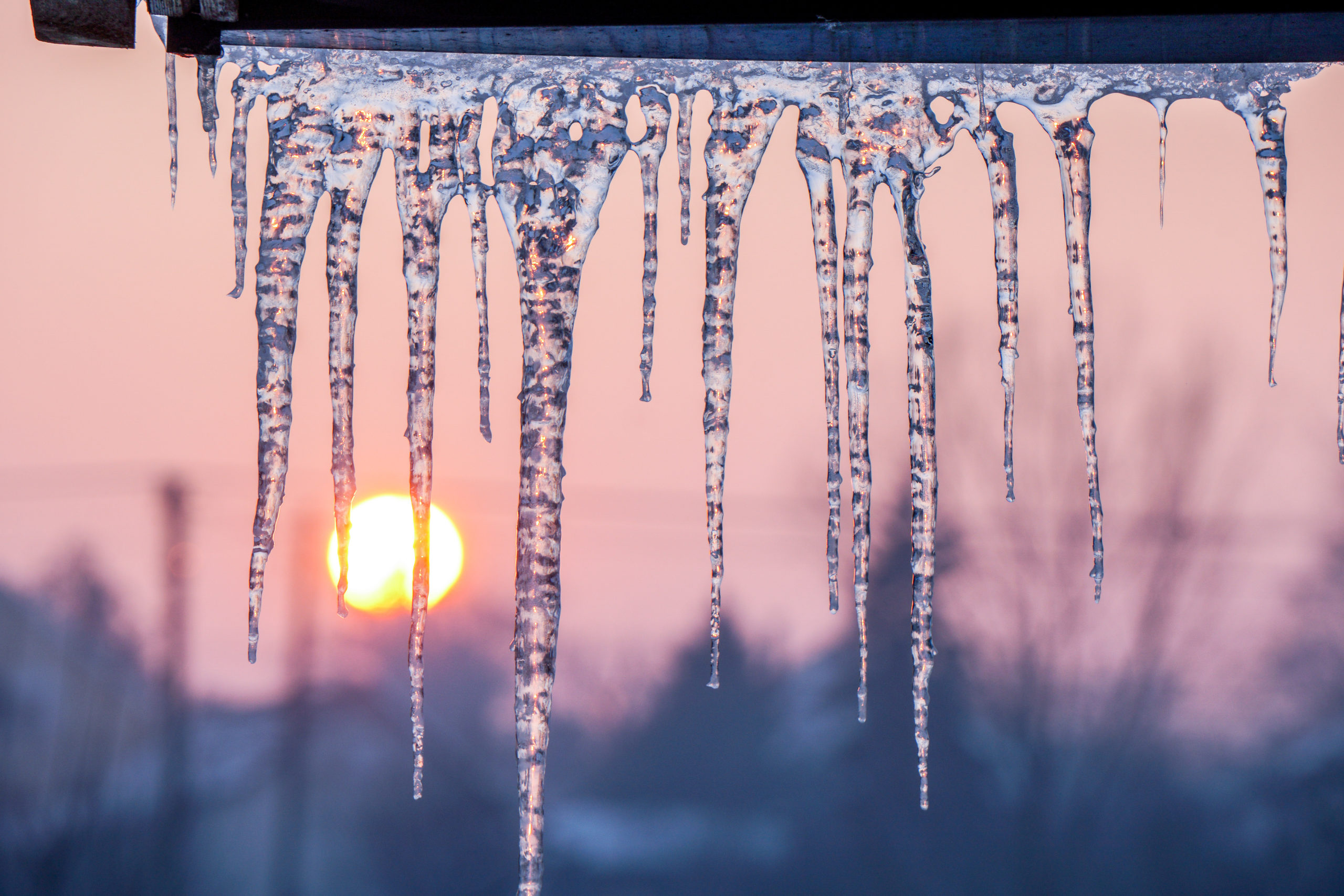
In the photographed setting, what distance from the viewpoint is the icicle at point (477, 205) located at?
1.83 meters

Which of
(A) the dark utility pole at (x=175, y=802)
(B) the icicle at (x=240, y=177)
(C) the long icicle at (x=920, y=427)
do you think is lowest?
(A) the dark utility pole at (x=175, y=802)

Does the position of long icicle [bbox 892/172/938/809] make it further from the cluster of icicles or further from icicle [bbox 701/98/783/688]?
icicle [bbox 701/98/783/688]

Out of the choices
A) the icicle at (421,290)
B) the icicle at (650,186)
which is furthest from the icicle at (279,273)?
the icicle at (650,186)

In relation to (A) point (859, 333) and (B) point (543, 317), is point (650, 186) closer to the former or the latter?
(B) point (543, 317)

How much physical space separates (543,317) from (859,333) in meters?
0.78

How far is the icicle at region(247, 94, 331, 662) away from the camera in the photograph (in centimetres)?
180

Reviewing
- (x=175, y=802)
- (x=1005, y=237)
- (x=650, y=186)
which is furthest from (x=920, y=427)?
(x=175, y=802)

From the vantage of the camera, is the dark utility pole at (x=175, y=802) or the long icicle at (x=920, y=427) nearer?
the long icicle at (x=920, y=427)

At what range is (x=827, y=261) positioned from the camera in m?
1.94

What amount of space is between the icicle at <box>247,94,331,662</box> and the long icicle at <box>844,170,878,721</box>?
50.4 inches

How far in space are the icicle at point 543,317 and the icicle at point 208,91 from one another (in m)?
0.62

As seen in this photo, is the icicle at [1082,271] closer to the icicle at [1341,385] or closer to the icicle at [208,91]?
the icicle at [1341,385]

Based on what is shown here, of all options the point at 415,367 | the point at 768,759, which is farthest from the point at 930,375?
the point at 768,759

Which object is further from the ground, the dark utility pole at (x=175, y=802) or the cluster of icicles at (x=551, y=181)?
the cluster of icicles at (x=551, y=181)
